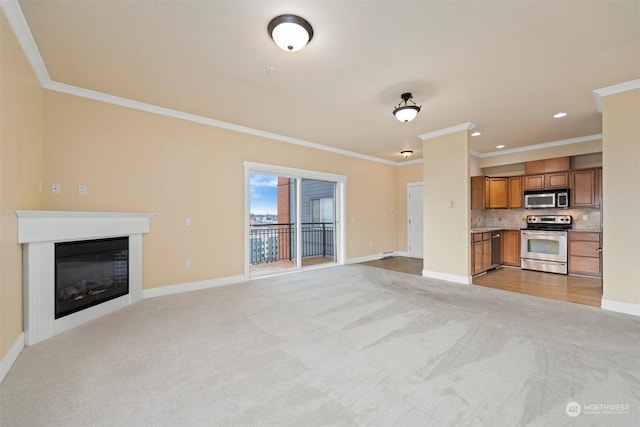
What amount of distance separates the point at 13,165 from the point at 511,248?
8.26 meters

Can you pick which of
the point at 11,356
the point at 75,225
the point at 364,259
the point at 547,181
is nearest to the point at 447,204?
the point at 364,259

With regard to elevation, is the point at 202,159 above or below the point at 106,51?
below

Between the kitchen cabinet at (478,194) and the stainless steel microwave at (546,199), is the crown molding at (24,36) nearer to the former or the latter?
the kitchen cabinet at (478,194)

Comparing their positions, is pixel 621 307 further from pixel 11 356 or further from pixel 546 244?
pixel 11 356

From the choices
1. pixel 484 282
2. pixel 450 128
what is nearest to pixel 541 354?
pixel 484 282

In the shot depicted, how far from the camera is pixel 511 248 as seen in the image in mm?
6230

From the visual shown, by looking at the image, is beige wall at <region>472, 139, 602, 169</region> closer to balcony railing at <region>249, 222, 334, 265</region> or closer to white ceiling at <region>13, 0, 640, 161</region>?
white ceiling at <region>13, 0, 640, 161</region>

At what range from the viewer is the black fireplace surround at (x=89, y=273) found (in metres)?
2.85

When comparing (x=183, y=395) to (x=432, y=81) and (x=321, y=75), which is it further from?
(x=432, y=81)

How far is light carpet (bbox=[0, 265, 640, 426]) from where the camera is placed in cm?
161

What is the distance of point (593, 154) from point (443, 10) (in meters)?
6.04

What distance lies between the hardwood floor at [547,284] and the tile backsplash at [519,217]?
129 centimetres

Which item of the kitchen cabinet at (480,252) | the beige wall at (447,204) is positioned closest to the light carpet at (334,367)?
the beige wall at (447,204)

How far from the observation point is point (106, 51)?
262 centimetres
